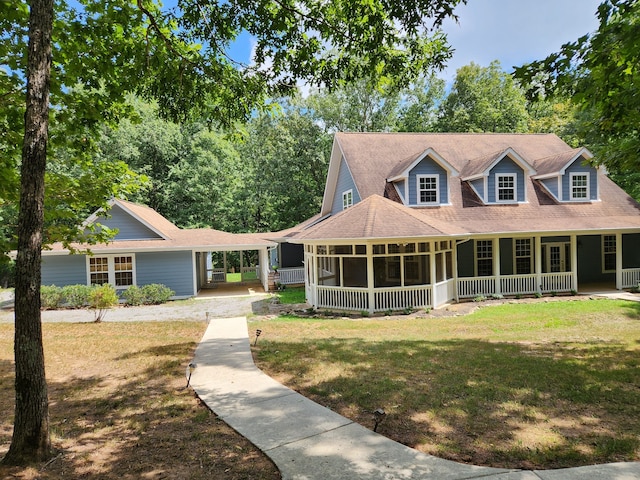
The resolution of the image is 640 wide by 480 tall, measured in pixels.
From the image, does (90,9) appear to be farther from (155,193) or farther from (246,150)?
(246,150)

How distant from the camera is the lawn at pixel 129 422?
13.1 ft

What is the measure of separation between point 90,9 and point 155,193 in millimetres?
29029

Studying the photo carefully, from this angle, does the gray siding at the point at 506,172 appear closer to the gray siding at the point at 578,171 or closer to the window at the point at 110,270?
the gray siding at the point at 578,171

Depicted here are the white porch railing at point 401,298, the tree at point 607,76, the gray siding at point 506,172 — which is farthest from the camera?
the gray siding at point 506,172

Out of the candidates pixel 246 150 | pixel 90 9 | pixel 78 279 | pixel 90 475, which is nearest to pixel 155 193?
pixel 246 150

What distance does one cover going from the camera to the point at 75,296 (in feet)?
60.5

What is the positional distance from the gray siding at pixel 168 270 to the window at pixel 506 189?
1545 cm

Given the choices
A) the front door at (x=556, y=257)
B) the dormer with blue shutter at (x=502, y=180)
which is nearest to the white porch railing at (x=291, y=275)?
the dormer with blue shutter at (x=502, y=180)

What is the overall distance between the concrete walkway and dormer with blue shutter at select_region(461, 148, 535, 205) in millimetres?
15928

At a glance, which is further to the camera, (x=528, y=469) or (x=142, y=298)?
(x=142, y=298)

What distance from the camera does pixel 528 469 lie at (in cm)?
386

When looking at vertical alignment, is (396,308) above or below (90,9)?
below

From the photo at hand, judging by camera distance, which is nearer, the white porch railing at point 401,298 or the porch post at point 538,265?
the white porch railing at point 401,298

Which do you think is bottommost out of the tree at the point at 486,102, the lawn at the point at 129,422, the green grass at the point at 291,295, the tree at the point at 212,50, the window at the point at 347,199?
the green grass at the point at 291,295
